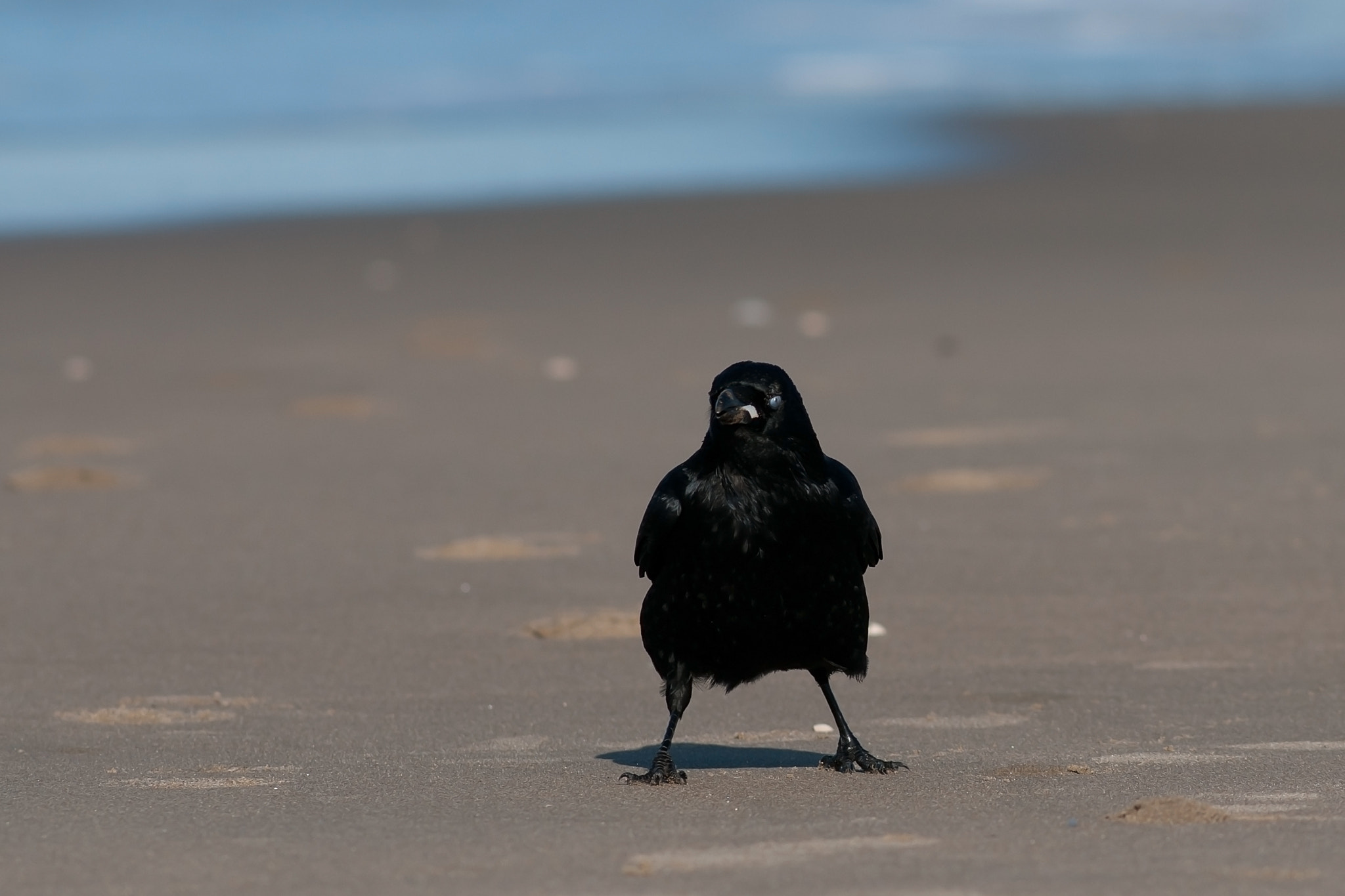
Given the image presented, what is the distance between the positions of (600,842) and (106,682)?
8.34ft

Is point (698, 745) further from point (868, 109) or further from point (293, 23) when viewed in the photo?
point (293, 23)

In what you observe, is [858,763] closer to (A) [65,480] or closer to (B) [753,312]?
(A) [65,480]

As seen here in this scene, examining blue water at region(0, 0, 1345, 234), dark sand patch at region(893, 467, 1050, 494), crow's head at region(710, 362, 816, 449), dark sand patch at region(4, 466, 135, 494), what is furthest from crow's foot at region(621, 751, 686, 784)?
blue water at region(0, 0, 1345, 234)

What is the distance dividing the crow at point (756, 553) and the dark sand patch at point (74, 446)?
590cm

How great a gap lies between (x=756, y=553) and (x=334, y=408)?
674cm

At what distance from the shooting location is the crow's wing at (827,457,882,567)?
5.46m

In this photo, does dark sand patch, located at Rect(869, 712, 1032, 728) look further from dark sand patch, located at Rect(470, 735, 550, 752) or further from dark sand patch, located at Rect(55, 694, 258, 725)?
dark sand patch, located at Rect(55, 694, 258, 725)

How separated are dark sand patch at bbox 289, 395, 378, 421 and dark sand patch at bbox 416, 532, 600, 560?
2.93 meters

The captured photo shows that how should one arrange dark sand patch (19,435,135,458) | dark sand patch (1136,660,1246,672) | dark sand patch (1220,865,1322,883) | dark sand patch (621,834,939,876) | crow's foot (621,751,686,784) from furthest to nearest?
1. dark sand patch (19,435,135,458)
2. dark sand patch (1136,660,1246,672)
3. crow's foot (621,751,686,784)
4. dark sand patch (621,834,939,876)
5. dark sand patch (1220,865,1322,883)

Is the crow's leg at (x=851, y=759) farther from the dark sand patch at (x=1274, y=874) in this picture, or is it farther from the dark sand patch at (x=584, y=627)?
the dark sand patch at (x=584, y=627)

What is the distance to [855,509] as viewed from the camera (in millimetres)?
5492

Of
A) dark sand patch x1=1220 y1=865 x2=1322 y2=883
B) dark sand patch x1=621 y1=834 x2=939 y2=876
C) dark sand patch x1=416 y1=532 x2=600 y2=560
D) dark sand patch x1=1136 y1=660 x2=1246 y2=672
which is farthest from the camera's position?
dark sand patch x1=416 y1=532 x2=600 y2=560

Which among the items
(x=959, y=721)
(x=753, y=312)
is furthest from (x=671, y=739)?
(x=753, y=312)

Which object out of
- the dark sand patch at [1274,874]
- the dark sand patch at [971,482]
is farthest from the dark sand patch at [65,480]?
the dark sand patch at [1274,874]
